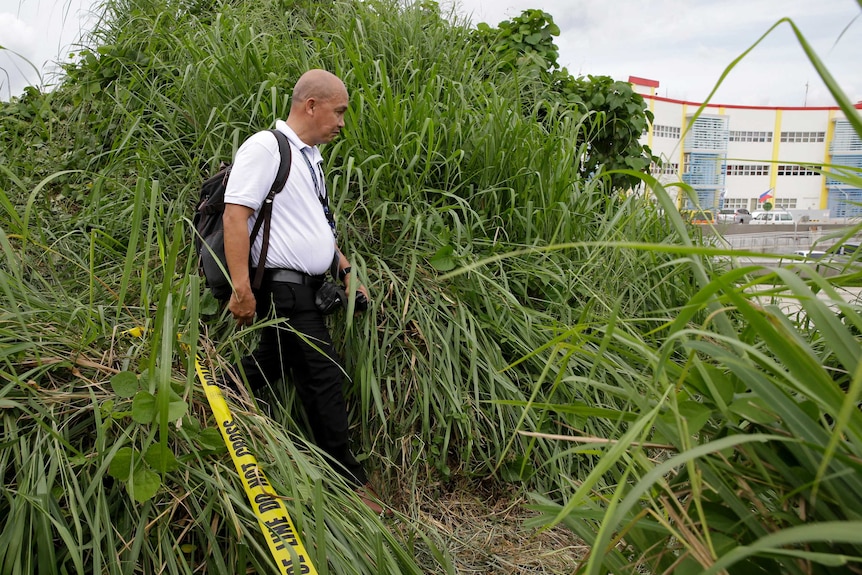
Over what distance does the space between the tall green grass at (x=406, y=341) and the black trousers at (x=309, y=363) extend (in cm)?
12

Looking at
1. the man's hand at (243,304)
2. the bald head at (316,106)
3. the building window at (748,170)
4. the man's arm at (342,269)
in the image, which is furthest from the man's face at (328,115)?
the building window at (748,170)

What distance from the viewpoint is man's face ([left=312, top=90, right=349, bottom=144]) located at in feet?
8.71

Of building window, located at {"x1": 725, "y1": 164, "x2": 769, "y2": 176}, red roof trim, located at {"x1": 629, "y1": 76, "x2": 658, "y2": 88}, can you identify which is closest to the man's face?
red roof trim, located at {"x1": 629, "y1": 76, "x2": 658, "y2": 88}

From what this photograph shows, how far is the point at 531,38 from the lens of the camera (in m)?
5.33

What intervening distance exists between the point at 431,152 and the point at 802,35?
2.65m

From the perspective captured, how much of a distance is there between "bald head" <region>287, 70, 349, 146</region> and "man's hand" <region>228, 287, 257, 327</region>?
74cm

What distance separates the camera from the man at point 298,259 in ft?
7.91

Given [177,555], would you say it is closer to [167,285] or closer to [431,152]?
[167,285]

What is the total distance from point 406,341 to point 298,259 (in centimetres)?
64

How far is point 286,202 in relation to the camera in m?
2.53

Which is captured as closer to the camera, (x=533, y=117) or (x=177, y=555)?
(x=177, y=555)

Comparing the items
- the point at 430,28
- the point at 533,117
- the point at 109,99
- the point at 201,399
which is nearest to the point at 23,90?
the point at 109,99

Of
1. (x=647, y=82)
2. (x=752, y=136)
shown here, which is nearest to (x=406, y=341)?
(x=647, y=82)

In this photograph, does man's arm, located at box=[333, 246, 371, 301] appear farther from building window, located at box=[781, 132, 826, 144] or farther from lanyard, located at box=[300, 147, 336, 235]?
building window, located at box=[781, 132, 826, 144]
